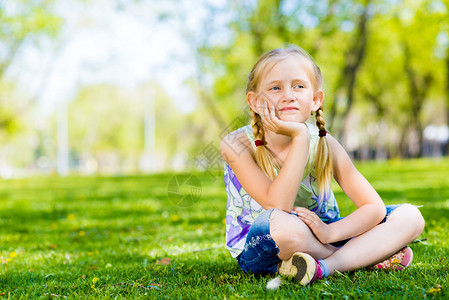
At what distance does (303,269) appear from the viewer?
2488mm

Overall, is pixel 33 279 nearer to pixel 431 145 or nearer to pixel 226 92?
pixel 226 92

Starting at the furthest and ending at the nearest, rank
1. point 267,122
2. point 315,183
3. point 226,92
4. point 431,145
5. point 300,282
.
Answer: point 431,145, point 226,92, point 315,183, point 267,122, point 300,282

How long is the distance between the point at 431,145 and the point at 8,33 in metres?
49.0

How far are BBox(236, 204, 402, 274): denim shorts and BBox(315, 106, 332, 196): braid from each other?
40 centimetres

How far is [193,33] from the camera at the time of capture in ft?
76.0

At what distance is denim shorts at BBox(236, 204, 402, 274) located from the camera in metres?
2.58

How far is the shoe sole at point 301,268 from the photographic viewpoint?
2.47 m

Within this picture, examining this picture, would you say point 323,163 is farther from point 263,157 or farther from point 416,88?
point 416,88

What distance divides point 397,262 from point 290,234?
787 millimetres

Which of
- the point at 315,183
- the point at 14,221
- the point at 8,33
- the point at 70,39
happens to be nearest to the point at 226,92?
the point at 70,39

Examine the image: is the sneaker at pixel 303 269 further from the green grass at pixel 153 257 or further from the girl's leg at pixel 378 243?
the girl's leg at pixel 378 243

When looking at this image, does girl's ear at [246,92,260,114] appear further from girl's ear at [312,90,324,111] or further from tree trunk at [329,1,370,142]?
tree trunk at [329,1,370,142]

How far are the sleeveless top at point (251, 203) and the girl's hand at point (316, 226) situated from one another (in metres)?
0.30

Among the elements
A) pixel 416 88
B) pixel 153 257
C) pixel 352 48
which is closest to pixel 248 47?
pixel 352 48
